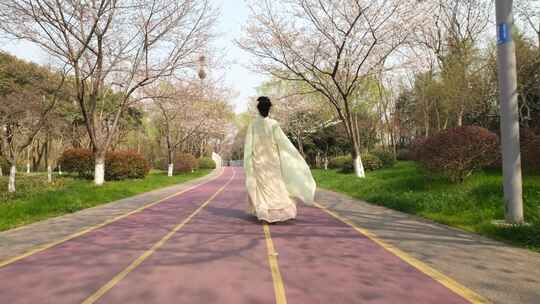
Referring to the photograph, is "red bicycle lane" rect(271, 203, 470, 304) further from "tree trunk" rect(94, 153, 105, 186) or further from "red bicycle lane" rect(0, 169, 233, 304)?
"tree trunk" rect(94, 153, 105, 186)

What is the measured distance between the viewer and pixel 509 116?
7.12m

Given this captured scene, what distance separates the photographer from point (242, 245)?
251 inches

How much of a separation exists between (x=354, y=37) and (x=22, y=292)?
63.6ft

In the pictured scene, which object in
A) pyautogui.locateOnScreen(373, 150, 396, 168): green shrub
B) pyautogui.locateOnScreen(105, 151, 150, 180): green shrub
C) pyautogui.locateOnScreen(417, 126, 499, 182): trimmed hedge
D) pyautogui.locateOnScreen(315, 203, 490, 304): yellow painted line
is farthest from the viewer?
pyautogui.locateOnScreen(373, 150, 396, 168): green shrub

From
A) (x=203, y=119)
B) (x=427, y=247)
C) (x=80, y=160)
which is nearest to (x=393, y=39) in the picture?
(x=427, y=247)

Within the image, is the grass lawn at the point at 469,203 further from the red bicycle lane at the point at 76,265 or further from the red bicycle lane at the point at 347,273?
the red bicycle lane at the point at 76,265

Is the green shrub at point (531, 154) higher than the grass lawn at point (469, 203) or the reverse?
higher

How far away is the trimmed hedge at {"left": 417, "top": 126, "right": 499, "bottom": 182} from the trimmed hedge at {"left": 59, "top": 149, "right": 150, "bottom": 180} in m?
22.3

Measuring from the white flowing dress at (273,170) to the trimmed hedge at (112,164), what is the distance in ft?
72.5

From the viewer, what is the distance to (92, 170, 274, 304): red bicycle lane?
3949 millimetres

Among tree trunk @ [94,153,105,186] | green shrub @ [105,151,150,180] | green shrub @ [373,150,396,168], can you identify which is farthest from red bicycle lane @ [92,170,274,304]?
green shrub @ [373,150,396,168]

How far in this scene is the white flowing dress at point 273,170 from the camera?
28.3ft

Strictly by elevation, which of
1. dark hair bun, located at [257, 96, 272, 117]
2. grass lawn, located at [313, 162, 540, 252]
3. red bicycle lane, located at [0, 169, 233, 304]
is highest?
dark hair bun, located at [257, 96, 272, 117]

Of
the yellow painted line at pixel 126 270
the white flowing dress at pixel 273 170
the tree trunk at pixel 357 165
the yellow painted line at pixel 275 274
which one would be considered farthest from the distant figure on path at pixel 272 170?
the tree trunk at pixel 357 165
